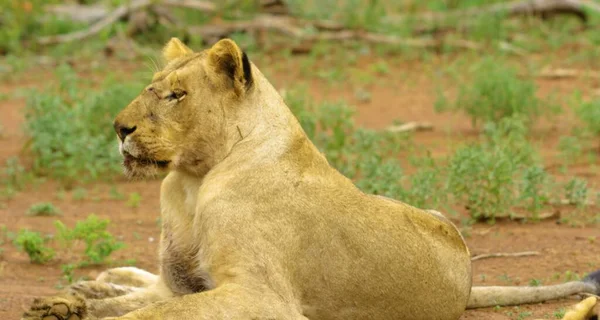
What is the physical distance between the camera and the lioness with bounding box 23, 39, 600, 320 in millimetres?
4734

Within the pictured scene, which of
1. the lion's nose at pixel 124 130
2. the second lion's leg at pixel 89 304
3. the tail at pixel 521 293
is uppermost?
the lion's nose at pixel 124 130

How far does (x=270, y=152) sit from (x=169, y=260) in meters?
0.64

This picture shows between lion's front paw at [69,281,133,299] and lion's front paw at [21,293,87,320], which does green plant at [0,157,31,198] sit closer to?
lion's front paw at [69,281,133,299]

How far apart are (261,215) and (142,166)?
1.80 feet

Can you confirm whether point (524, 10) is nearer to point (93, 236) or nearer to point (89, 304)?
point (93, 236)

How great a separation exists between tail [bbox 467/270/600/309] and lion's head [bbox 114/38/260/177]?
148 centimetres

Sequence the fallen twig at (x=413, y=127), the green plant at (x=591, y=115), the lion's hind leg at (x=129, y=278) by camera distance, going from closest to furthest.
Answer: the lion's hind leg at (x=129, y=278) < the green plant at (x=591, y=115) < the fallen twig at (x=413, y=127)

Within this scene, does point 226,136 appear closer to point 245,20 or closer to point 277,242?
point 277,242

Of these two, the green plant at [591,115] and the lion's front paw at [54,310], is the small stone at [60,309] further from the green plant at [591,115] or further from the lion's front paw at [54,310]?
the green plant at [591,115]

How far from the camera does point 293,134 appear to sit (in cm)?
498

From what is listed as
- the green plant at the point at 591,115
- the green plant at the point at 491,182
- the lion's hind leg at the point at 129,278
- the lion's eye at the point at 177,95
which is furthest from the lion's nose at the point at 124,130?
the green plant at the point at 591,115

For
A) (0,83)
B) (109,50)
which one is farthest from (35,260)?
(109,50)

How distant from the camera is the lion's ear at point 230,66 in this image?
4820 millimetres

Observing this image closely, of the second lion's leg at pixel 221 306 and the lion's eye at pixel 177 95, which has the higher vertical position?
the lion's eye at pixel 177 95
